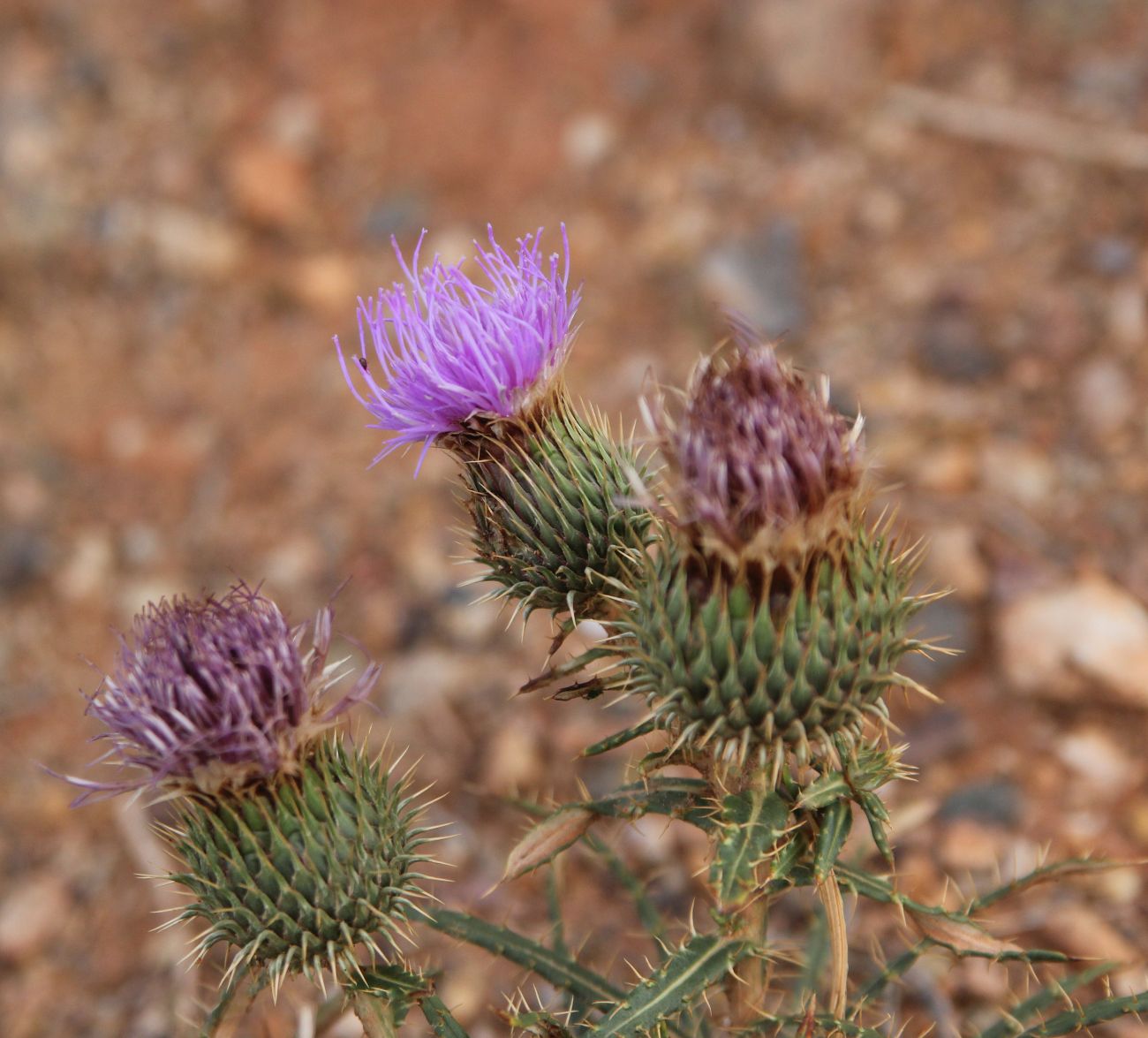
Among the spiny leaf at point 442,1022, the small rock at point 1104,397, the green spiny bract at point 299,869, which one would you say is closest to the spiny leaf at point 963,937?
the spiny leaf at point 442,1022

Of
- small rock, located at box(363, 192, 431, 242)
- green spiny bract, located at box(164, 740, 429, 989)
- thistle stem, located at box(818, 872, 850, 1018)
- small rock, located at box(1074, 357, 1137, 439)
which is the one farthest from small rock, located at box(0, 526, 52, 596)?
small rock, located at box(1074, 357, 1137, 439)

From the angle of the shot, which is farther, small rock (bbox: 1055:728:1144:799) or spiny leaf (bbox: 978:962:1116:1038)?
small rock (bbox: 1055:728:1144:799)

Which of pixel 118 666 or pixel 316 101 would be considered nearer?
pixel 118 666

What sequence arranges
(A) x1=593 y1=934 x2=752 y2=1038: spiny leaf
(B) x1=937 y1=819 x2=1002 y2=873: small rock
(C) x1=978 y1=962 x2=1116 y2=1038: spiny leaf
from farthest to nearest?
(B) x1=937 y1=819 x2=1002 y2=873: small rock → (C) x1=978 y1=962 x2=1116 y2=1038: spiny leaf → (A) x1=593 y1=934 x2=752 y2=1038: spiny leaf

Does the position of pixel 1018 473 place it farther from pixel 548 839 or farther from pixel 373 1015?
pixel 373 1015

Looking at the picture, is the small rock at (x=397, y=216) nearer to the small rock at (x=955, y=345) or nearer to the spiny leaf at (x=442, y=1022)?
the small rock at (x=955, y=345)

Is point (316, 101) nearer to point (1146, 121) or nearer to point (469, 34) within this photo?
point (469, 34)

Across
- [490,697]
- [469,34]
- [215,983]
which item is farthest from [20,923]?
[469,34]

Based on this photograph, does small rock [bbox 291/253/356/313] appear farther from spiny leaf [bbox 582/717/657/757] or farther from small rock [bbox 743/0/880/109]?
spiny leaf [bbox 582/717/657/757]
